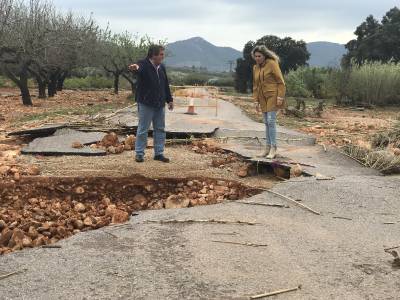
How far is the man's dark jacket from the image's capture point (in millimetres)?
7598

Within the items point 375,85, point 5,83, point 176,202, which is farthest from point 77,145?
point 5,83

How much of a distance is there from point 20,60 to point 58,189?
15.9 meters

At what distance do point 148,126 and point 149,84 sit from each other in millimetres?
602

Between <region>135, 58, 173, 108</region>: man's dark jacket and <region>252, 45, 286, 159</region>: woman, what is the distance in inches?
54.9

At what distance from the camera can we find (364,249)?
15.9ft

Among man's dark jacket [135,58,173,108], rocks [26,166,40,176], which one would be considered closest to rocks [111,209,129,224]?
rocks [26,166,40,176]

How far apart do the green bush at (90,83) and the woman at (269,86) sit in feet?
103

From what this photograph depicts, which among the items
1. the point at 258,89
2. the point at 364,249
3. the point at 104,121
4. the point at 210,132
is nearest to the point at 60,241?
the point at 364,249

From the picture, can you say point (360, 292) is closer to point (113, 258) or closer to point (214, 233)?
point (214, 233)

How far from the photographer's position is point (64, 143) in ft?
29.8

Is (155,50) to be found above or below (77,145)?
above

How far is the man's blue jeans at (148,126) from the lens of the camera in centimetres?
777

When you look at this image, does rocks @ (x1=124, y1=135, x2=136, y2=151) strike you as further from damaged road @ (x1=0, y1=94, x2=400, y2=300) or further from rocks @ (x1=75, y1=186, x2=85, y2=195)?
damaged road @ (x1=0, y1=94, x2=400, y2=300)

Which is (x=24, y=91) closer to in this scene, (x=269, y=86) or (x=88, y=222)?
(x=269, y=86)
